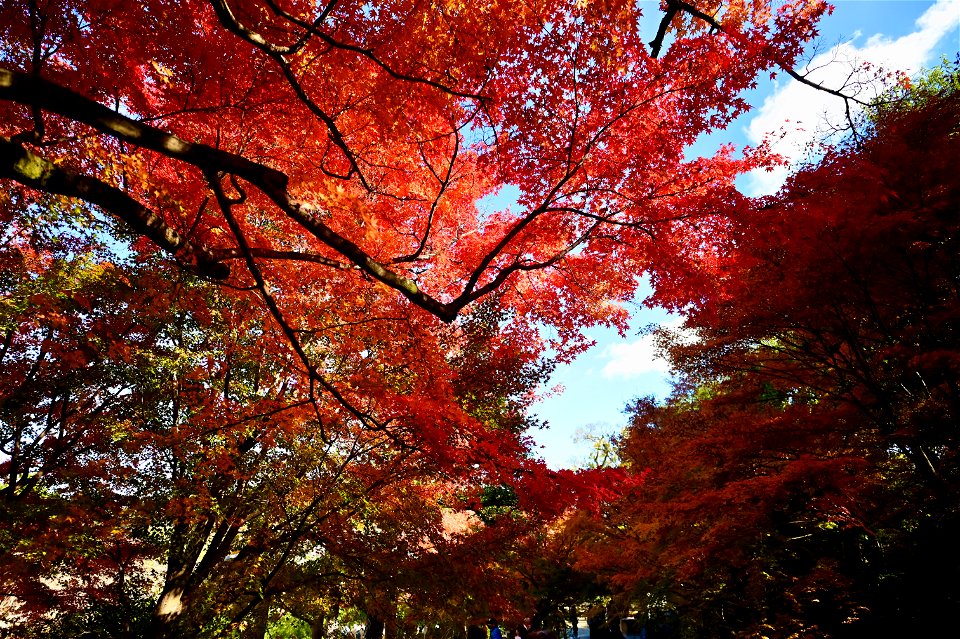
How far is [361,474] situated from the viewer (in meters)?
8.60

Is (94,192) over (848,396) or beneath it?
beneath

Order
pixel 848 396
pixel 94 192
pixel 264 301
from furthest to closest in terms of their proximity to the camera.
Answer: pixel 848 396, pixel 264 301, pixel 94 192

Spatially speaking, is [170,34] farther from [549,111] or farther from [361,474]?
[361,474]

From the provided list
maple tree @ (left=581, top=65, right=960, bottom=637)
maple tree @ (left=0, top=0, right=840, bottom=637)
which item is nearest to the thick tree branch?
maple tree @ (left=0, top=0, right=840, bottom=637)

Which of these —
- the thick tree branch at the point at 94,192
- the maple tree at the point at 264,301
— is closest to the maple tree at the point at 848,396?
the maple tree at the point at 264,301

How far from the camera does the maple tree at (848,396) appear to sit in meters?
6.91

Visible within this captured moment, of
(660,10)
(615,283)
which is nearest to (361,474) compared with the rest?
(615,283)

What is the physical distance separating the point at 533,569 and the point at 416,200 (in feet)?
Result: 43.8

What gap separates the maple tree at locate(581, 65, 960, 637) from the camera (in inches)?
272

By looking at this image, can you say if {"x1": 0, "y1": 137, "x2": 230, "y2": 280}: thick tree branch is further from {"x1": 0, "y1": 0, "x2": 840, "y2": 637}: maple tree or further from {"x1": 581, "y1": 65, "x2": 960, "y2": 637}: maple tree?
{"x1": 581, "y1": 65, "x2": 960, "y2": 637}: maple tree

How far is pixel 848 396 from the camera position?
29.9 feet

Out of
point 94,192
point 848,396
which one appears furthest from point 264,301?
point 848,396

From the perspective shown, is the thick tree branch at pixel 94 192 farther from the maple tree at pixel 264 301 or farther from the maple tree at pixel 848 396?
the maple tree at pixel 848 396

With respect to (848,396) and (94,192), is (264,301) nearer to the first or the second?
(94,192)
